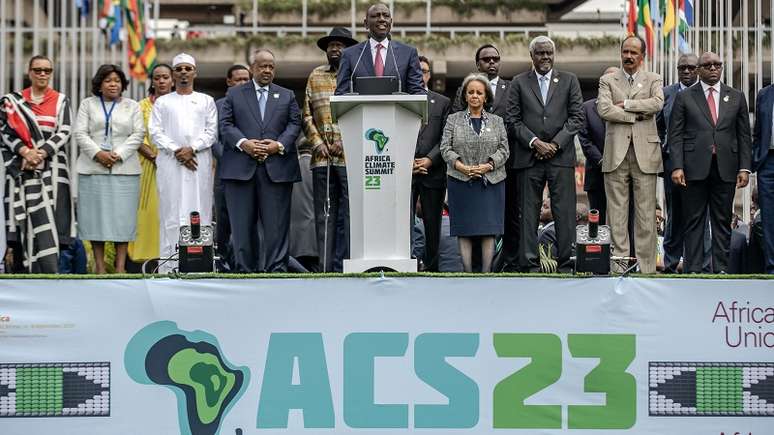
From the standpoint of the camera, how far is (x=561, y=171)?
10398 mm

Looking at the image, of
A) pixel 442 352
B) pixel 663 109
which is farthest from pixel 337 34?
pixel 442 352

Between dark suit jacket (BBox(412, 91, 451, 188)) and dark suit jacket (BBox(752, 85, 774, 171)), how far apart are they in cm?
234

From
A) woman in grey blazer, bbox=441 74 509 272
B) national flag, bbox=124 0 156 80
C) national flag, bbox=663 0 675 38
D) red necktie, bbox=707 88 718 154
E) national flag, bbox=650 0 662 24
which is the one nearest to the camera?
woman in grey blazer, bbox=441 74 509 272

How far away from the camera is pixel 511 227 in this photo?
419 inches

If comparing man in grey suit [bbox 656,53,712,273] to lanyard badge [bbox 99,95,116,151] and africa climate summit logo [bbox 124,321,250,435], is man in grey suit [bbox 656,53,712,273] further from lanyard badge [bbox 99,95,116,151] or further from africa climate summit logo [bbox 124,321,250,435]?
lanyard badge [bbox 99,95,116,151]

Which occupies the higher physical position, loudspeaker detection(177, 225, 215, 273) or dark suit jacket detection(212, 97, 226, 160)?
dark suit jacket detection(212, 97, 226, 160)

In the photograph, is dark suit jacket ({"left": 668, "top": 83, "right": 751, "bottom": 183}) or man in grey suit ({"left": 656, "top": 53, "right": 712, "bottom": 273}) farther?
man in grey suit ({"left": 656, "top": 53, "right": 712, "bottom": 273})

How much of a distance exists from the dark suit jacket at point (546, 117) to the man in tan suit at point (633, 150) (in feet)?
0.85

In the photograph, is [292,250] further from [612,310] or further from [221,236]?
[612,310]

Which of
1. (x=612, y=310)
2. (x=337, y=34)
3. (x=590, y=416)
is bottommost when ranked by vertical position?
(x=590, y=416)

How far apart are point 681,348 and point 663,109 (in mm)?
3170

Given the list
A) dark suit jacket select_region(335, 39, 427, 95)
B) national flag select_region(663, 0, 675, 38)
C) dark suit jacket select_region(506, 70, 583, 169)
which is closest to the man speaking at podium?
dark suit jacket select_region(335, 39, 427, 95)

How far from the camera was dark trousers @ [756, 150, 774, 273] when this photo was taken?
33.5 feet

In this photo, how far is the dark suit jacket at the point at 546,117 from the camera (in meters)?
10.4
